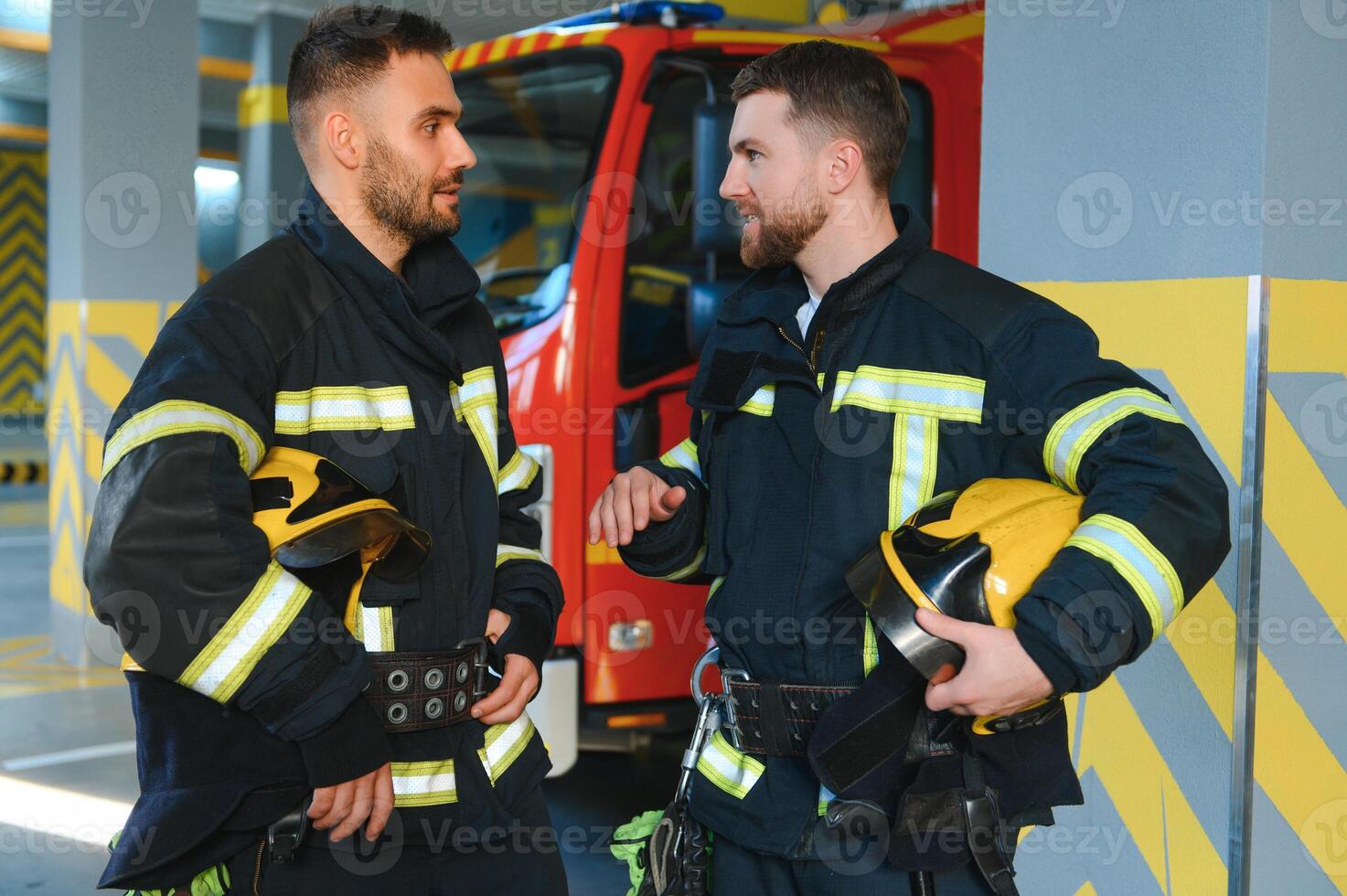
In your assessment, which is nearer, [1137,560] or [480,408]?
[1137,560]

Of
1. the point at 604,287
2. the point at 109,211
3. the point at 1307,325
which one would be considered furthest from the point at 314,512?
the point at 109,211

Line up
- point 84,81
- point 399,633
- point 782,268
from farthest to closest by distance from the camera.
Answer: point 84,81, point 782,268, point 399,633

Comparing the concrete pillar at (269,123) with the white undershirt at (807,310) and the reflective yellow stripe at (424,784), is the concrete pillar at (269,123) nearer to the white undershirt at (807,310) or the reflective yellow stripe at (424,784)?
the white undershirt at (807,310)

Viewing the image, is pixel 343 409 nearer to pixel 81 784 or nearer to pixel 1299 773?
pixel 1299 773

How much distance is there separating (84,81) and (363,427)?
17.1 ft

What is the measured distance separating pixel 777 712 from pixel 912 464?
414 millimetres

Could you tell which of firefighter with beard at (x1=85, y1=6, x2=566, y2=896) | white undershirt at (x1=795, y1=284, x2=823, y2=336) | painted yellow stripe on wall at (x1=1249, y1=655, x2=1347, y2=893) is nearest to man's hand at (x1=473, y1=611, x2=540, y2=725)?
firefighter with beard at (x1=85, y1=6, x2=566, y2=896)

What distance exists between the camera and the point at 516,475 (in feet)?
7.54

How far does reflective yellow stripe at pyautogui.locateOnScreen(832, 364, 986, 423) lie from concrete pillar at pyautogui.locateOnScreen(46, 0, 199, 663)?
527 centimetres

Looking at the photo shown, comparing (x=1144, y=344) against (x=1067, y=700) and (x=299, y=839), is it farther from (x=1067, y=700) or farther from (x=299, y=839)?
(x=299, y=839)

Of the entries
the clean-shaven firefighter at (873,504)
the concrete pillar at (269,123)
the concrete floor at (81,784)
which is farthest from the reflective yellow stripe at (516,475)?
the concrete pillar at (269,123)

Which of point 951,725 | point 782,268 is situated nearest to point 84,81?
point 782,268

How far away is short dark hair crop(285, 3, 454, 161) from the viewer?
2.07m

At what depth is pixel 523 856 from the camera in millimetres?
2092
